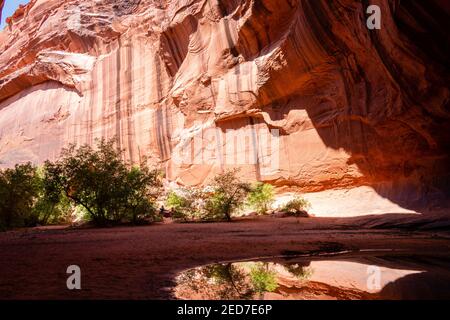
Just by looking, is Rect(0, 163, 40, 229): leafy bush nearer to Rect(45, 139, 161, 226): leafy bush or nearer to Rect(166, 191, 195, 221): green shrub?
Rect(45, 139, 161, 226): leafy bush

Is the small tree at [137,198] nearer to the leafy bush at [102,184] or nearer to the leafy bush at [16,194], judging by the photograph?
the leafy bush at [102,184]

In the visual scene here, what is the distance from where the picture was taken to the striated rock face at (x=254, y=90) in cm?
1365

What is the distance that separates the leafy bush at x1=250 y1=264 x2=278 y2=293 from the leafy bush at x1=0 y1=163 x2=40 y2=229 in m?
14.8

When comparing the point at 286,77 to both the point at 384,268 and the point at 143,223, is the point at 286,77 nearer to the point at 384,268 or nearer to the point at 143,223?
the point at 143,223

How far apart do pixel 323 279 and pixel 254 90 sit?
17.7m

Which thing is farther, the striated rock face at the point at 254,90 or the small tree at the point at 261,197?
the small tree at the point at 261,197

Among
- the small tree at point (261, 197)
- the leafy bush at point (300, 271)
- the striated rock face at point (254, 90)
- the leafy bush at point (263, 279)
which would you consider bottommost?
the leafy bush at point (300, 271)

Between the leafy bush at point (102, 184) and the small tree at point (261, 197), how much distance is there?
5.07m

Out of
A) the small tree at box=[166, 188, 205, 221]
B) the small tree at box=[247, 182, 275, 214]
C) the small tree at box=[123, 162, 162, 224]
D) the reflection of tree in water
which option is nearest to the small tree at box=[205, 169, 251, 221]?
→ the small tree at box=[166, 188, 205, 221]

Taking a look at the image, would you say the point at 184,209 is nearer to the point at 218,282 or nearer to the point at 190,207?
the point at 190,207

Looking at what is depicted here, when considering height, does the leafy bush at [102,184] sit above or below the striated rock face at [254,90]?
below

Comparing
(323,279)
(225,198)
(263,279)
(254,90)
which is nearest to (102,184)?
(225,198)

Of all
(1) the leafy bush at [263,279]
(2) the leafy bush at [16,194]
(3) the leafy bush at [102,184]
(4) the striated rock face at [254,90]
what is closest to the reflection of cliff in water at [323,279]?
(1) the leafy bush at [263,279]
